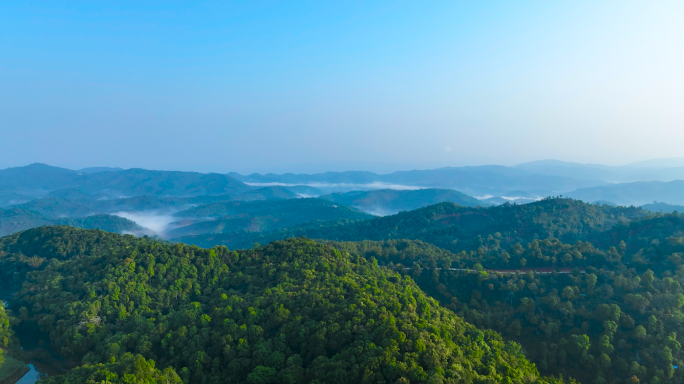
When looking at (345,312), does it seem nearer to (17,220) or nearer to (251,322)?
(251,322)

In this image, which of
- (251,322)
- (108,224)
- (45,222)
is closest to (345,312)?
(251,322)

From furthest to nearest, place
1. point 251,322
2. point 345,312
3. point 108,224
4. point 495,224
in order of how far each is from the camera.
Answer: point 108,224 < point 495,224 < point 251,322 < point 345,312

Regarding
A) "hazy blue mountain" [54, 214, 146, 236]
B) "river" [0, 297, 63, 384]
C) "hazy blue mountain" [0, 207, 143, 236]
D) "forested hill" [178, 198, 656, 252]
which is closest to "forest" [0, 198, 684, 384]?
"river" [0, 297, 63, 384]

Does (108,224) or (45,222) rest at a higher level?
(45,222)

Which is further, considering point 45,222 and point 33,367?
point 45,222

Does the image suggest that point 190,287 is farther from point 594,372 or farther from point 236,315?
point 594,372

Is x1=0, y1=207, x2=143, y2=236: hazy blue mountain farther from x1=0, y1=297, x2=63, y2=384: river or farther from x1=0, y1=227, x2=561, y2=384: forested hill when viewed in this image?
x1=0, y1=297, x2=63, y2=384: river

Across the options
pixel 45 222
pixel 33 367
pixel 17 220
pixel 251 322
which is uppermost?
pixel 251 322
